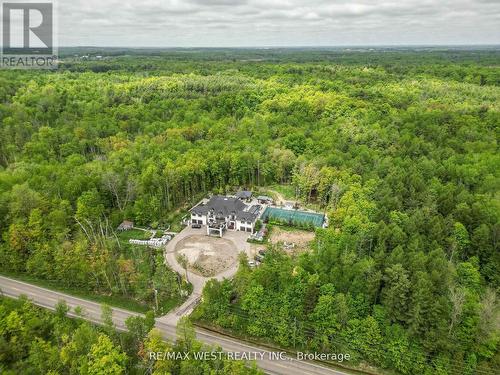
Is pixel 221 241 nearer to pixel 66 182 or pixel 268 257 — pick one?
pixel 268 257

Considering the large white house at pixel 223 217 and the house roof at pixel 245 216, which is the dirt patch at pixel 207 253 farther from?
the house roof at pixel 245 216

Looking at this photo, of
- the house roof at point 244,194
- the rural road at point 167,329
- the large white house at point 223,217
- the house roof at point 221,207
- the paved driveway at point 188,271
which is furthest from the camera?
the house roof at point 244,194

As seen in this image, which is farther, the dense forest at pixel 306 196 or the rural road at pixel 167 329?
the dense forest at pixel 306 196

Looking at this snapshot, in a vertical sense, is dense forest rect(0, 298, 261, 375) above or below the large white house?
below

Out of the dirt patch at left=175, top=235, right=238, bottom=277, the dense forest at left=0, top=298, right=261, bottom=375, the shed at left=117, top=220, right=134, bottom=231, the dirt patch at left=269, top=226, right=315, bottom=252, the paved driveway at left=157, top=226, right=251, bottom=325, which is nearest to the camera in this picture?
the dense forest at left=0, top=298, right=261, bottom=375

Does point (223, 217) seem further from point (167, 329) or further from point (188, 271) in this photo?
point (167, 329)

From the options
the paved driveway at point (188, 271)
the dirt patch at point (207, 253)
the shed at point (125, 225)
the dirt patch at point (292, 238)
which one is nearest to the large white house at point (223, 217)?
the paved driveway at point (188, 271)

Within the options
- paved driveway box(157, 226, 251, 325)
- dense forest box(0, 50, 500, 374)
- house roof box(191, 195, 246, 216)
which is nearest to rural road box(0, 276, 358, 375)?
dense forest box(0, 50, 500, 374)

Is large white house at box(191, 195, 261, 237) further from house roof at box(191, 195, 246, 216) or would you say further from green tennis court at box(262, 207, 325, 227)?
green tennis court at box(262, 207, 325, 227)
